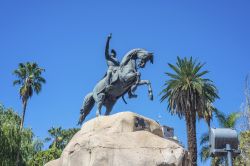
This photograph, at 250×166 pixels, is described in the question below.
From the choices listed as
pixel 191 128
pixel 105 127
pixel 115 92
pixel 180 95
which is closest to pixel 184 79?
pixel 180 95

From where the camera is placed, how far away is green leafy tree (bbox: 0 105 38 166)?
2673cm

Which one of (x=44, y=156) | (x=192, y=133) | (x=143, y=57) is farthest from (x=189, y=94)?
(x=143, y=57)

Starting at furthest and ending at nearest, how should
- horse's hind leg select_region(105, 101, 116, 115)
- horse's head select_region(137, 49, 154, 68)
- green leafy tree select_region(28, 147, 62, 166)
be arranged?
green leafy tree select_region(28, 147, 62, 166), horse's hind leg select_region(105, 101, 116, 115), horse's head select_region(137, 49, 154, 68)

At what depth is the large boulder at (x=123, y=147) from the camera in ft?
44.7

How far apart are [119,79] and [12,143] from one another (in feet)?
40.3

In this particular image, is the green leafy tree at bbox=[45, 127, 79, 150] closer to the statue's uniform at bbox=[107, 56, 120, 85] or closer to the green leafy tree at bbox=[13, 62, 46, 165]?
the green leafy tree at bbox=[13, 62, 46, 165]

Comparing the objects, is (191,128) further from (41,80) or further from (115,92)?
(41,80)

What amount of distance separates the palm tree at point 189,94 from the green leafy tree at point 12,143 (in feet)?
40.7

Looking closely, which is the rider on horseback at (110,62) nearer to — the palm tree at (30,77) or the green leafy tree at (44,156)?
the green leafy tree at (44,156)

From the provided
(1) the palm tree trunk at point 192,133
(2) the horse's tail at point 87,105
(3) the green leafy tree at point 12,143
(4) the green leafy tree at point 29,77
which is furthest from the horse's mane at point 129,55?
(4) the green leafy tree at point 29,77

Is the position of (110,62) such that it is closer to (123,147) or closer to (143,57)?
(143,57)

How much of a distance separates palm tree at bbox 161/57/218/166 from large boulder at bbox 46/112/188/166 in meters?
20.2

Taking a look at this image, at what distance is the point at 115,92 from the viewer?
58.5 feet

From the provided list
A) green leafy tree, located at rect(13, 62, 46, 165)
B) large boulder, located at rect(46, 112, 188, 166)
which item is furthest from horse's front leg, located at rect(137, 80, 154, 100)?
green leafy tree, located at rect(13, 62, 46, 165)
